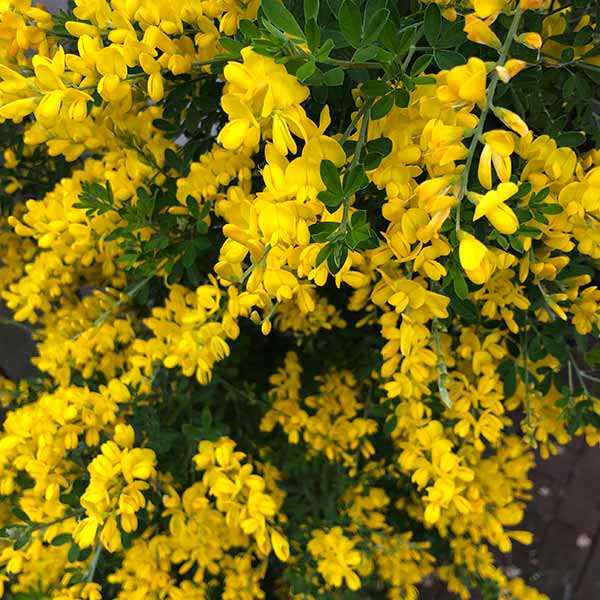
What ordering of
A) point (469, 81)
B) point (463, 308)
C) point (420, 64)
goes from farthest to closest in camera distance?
point (463, 308), point (420, 64), point (469, 81)

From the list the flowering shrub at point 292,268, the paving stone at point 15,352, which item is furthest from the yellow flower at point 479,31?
the paving stone at point 15,352

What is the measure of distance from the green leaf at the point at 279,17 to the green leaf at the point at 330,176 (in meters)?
0.13

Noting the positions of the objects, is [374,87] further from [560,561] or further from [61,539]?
[560,561]

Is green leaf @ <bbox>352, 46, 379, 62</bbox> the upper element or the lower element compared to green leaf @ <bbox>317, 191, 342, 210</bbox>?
upper

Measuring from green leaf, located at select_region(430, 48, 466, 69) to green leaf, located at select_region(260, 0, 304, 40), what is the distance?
0.17 m

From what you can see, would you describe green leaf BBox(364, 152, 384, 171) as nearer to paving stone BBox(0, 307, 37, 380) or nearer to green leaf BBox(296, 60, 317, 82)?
green leaf BBox(296, 60, 317, 82)

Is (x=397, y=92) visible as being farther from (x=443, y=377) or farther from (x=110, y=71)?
(x=443, y=377)

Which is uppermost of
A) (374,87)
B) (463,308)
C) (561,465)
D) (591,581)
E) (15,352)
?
(374,87)

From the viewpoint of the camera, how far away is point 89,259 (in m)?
1.12

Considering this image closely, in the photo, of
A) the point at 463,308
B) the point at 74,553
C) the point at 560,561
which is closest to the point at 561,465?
the point at 560,561

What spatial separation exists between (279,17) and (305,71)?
0.25 feet

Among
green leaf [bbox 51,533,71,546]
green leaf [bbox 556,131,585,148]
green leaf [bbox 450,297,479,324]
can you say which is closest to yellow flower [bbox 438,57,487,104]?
green leaf [bbox 556,131,585,148]

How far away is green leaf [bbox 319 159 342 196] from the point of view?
1.86 feet

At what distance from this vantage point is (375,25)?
583 mm
